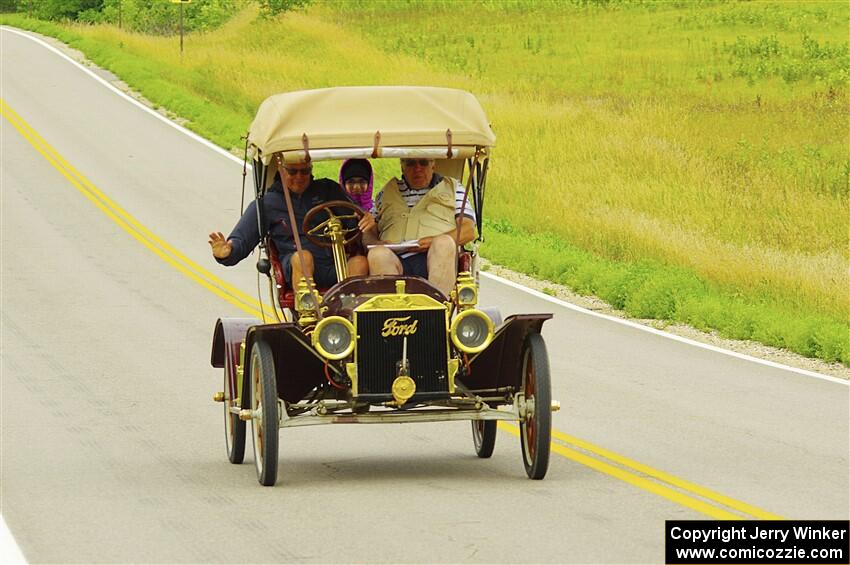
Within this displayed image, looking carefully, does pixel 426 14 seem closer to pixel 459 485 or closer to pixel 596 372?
pixel 596 372

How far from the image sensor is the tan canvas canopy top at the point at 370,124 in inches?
395

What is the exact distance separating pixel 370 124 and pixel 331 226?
2.36ft

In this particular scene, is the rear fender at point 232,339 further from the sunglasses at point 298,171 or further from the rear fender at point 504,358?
the rear fender at point 504,358

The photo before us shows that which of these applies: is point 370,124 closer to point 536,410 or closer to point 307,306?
point 307,306

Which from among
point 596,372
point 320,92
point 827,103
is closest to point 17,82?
point 827,103

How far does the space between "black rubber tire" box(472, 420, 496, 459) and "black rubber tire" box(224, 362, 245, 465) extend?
1601mm

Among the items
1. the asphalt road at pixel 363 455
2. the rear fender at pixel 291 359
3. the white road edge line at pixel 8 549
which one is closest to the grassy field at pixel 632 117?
the asphalt road at pixel 363 455

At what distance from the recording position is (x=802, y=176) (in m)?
26.9

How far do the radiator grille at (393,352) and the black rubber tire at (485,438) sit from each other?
1231mm

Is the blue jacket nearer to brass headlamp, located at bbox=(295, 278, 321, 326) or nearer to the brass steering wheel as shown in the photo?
the brass steering wheel

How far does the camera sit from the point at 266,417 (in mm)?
9164

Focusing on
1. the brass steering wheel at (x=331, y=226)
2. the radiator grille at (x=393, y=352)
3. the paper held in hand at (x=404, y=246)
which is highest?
the brass steering wheel at (x=331, y=226)

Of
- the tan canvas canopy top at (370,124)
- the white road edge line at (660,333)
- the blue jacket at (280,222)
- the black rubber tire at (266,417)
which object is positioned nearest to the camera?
the black rubber tire at (266,417)

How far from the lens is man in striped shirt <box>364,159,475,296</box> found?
10.1 m
